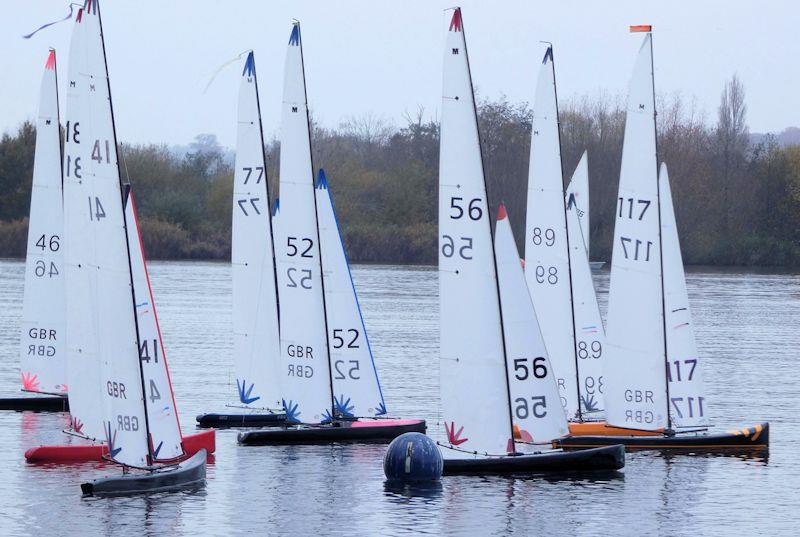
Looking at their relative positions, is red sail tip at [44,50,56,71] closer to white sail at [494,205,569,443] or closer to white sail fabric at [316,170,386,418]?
white sail fabric at [316,170,386,418]

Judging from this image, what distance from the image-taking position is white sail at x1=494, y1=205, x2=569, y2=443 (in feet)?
72.2

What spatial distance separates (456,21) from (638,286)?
6.38m

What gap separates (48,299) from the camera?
2839cm

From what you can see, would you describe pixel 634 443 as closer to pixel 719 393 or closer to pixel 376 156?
pixel 719 393

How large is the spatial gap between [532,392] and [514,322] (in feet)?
3.44

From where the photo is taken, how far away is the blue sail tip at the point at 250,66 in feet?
88.4

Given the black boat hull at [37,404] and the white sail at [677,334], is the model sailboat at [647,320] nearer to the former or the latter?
the white sail at [677,334]

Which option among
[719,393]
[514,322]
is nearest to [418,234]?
[719,393]

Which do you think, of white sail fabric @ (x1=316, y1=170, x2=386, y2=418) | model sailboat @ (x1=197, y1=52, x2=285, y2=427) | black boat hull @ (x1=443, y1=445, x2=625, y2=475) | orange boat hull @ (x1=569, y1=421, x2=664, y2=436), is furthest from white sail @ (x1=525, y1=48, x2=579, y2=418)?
model sailboat @ (x1=197, y1=52, x2=285, y2=427)

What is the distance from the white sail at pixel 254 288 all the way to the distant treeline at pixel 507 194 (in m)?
61.7

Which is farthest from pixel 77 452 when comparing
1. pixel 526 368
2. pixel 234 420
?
pixel 526 368

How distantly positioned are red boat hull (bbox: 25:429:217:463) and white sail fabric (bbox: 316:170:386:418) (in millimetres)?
2784

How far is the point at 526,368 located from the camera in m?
22.0

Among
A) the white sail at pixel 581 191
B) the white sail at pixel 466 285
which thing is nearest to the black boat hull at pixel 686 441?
the white sail at pixel 466 285
